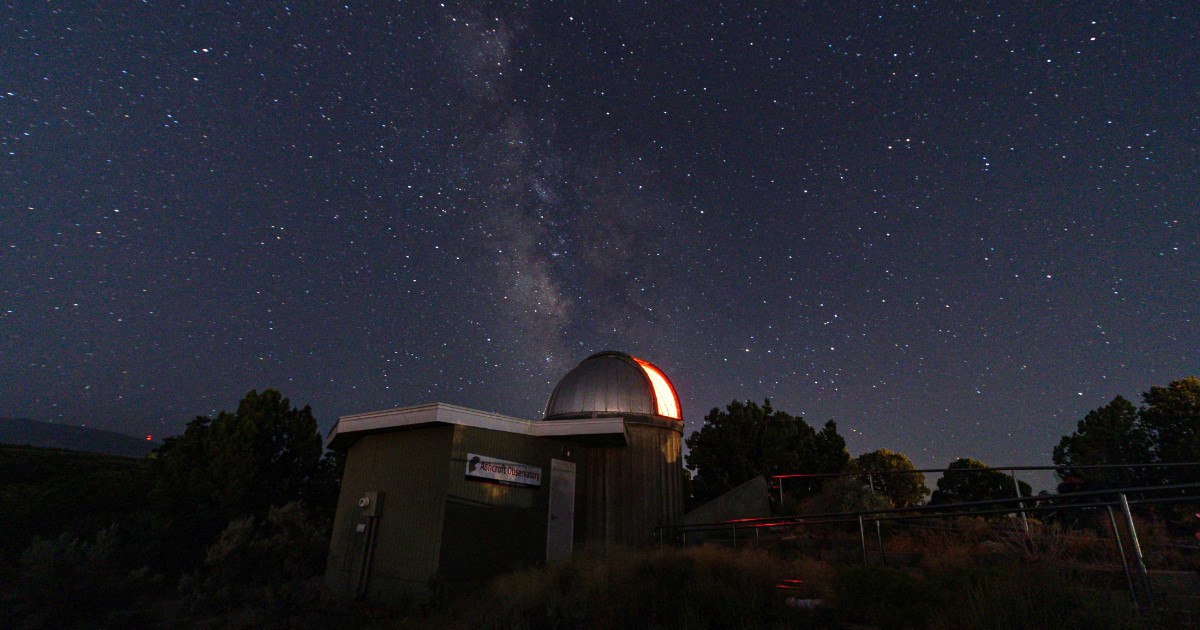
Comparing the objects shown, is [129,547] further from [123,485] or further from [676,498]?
[676,498]

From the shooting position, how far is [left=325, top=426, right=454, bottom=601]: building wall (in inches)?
393

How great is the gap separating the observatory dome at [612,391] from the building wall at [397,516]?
443cm

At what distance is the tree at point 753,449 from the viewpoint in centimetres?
2075

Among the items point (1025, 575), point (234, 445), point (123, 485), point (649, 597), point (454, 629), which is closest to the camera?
point (1025, 575)

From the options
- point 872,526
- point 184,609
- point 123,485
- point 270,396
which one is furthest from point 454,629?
point 123,485

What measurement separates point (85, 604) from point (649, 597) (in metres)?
9.76

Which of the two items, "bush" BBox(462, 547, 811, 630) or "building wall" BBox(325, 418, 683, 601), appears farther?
"building wall" BBox(325, 418, 683, 601)

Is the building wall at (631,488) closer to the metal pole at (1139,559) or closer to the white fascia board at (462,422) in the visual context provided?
the white fascia board at (462,422)

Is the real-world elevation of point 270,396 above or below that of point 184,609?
above

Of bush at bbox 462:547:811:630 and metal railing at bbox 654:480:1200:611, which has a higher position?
metal railing at bbox 654:480:1200:611

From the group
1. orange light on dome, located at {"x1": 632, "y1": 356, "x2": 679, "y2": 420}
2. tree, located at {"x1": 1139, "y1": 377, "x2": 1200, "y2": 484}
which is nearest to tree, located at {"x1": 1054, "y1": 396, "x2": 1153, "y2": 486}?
tree, located at {"x1": 1139, "y1": 377, "x2": 1200, "y2": 484}

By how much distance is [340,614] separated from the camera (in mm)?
8953

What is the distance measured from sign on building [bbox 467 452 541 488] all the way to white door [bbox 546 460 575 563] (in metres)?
0.65

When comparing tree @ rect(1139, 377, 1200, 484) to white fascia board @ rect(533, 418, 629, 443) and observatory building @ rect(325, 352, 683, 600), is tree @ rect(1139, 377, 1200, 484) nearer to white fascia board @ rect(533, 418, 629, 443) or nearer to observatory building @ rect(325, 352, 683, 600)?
observatory building @ rect(325, 352, 683, 600)
